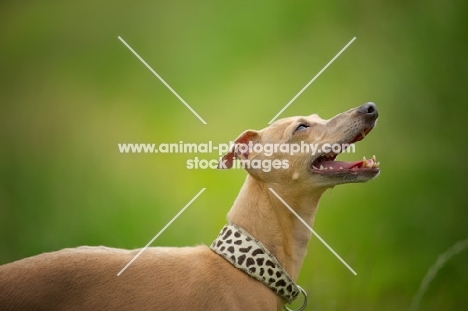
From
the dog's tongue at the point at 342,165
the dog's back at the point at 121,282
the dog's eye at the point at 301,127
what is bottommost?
the dog's back at the point at 121,282

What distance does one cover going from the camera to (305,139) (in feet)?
11.6

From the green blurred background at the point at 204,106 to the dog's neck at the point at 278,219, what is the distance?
1.80 metres

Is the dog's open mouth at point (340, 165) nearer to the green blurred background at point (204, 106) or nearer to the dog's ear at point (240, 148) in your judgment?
the dog's ear at point (240, 148)

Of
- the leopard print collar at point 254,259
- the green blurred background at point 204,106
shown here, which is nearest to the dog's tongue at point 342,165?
the leopard print collar at point 254,259

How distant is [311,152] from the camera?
3.47 metres

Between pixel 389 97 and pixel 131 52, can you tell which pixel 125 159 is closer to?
pixel 131 52

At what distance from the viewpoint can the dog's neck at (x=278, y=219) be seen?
3357 millimetres

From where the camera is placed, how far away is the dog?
3.07 metres

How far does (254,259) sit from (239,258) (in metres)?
0.08

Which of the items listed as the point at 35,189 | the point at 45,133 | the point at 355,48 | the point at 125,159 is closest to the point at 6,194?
the point at 35,189

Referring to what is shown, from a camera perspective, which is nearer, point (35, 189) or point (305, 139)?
point (305, 139)

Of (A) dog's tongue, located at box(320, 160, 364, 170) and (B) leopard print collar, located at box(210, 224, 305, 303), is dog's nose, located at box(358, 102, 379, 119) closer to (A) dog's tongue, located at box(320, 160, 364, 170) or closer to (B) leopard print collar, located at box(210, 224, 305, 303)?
(A) dog's tongue, located at box(320, 160, 364, 170)

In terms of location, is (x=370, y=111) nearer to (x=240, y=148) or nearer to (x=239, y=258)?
(x=240, y=148)

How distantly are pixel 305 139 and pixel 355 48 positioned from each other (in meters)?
2.22
